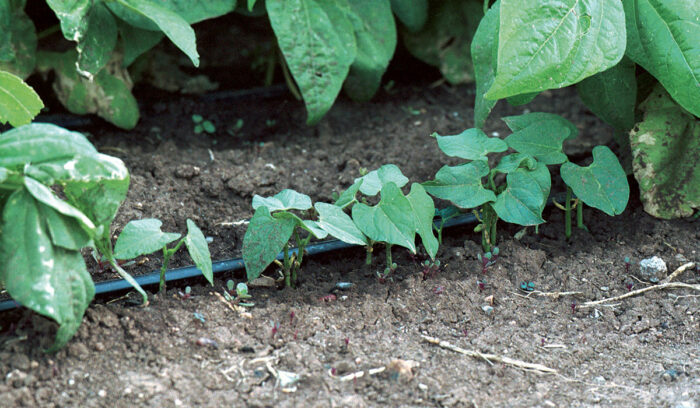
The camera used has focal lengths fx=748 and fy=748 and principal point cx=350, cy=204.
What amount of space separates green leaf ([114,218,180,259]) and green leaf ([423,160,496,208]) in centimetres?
69

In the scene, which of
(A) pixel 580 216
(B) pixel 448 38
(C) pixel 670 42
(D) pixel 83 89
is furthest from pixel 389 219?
(B) pixel 448 38

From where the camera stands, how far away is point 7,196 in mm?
1461

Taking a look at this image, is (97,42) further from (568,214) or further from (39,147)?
(568,214)

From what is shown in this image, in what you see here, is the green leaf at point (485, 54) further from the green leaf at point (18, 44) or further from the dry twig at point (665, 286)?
the green leaf at point (18, 44)

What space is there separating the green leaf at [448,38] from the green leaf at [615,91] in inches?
35.1

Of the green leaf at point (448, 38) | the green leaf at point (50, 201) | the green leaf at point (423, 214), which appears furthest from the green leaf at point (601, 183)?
the green leaf at point (50, 201)

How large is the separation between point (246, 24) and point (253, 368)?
1817mm

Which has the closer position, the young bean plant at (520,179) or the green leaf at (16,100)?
the green leaf at (16,100)

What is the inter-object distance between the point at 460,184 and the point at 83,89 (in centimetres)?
130

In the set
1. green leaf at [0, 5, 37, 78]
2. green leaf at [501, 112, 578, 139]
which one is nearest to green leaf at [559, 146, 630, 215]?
green leaf at [501, 112, 578, 139]

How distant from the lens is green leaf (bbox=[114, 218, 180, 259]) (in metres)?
1.58

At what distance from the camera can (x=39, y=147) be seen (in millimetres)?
1419

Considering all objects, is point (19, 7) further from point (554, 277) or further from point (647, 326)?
point (647, 326)

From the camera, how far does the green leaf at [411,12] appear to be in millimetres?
2664
